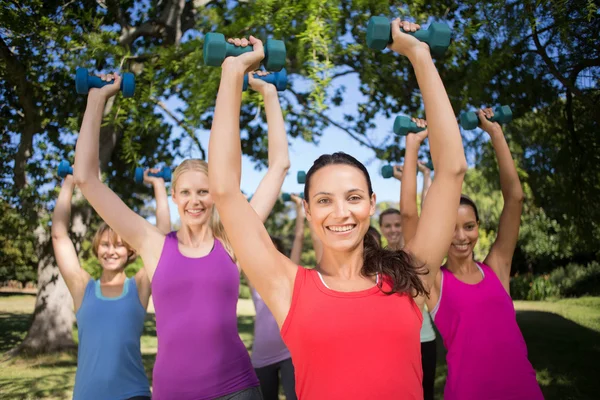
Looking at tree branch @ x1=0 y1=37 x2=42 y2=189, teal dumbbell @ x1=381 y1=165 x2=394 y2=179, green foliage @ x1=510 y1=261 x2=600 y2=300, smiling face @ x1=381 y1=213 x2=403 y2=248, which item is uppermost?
tree branch @ x1=0 y1=37 x2=42 y2=189

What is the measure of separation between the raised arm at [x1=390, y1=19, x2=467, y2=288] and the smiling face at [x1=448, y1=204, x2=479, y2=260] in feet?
2.98

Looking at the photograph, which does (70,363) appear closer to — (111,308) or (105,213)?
(111,308)

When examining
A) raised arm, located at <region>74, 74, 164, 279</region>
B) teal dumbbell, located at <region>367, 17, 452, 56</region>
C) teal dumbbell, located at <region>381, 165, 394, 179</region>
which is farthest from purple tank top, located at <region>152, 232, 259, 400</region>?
teal dumbbell, located at <region>381, 165, 394, 179</region>

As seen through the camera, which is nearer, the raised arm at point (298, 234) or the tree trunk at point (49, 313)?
the raised arm at point (298, 234)

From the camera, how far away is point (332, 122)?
7855 millimetres

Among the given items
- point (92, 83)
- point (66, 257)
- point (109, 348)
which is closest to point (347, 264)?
point (109, 348)

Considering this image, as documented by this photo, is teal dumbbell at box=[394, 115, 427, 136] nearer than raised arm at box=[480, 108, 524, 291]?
No

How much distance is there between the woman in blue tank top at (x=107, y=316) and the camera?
2.86m

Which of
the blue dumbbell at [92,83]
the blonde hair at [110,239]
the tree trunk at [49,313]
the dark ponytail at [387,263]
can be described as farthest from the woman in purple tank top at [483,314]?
the tree trunk at [49,313]

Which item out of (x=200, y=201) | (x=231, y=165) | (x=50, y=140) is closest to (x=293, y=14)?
(x=200, y=201)

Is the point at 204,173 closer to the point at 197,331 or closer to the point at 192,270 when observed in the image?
the point at 192,270

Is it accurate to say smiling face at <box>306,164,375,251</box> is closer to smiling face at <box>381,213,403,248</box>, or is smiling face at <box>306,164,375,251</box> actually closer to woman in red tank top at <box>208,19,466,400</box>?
woman in red tank top at <box>208,19,466,400</box>

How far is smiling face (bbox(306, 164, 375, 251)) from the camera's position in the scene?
6.42ft

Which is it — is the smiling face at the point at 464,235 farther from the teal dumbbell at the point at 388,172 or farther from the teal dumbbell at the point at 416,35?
the teal dumbbell at the point at 388,172
